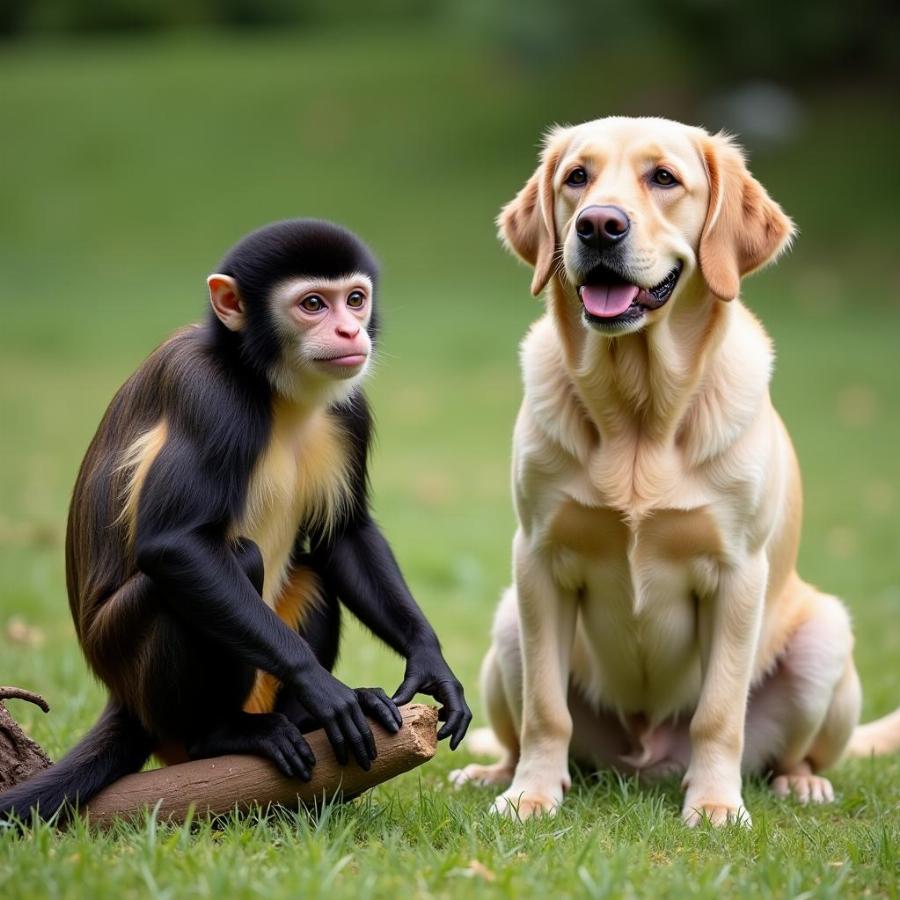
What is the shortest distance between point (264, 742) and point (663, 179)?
76.4 inches

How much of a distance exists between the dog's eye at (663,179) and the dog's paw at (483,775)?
199cm

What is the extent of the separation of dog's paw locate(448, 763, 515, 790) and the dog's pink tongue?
1609 millimetres

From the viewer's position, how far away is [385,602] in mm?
4105

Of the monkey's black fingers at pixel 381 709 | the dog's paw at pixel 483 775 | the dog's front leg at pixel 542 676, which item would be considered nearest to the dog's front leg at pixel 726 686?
the dog's front leg at pixel 542 676

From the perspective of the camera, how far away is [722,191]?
13.1 ft

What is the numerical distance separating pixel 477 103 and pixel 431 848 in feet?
74.1

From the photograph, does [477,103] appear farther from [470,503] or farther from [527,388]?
[527,388]

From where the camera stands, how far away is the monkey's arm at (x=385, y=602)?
3934 millimetres

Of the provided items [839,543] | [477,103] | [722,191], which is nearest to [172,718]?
[722,191]

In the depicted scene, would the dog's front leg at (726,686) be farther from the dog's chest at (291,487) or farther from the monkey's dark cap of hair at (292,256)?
the monkey's dark cap of hair at (292,256)

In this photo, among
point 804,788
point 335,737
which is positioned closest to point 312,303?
point 335,737

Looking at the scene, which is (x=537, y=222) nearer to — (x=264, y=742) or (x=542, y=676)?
(x=542, y=676)

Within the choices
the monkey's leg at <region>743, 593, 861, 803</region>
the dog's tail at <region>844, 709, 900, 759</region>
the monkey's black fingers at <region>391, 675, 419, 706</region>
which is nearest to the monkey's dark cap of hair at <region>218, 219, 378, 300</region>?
the monkey's black fingers at <region>391, 675, 419, 706</region>

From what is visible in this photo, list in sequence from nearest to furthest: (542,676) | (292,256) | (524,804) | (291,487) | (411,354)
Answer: (292,256), (291,487), (524,804), (542,676), (411,354)
